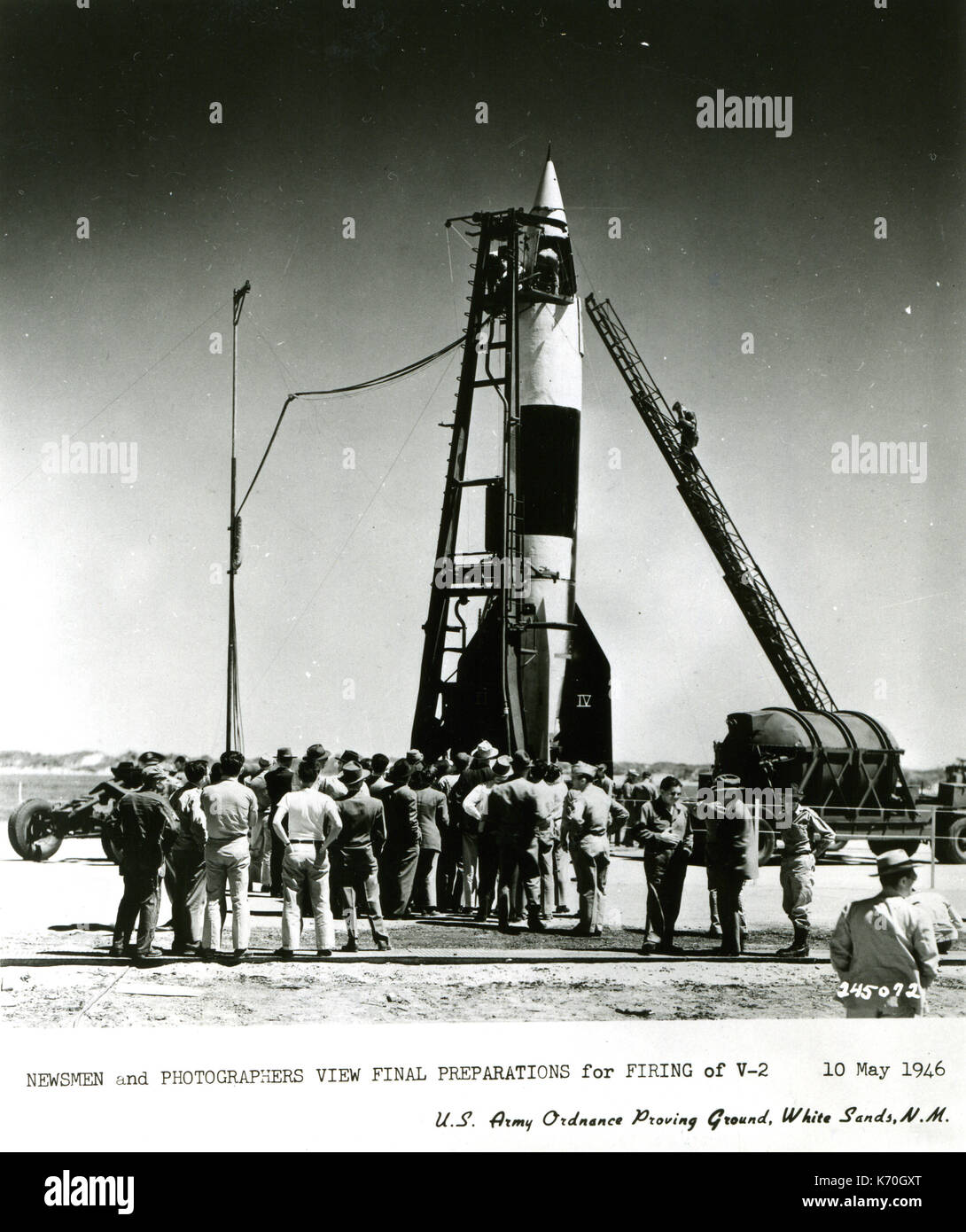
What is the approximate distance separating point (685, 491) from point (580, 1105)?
13.7 m

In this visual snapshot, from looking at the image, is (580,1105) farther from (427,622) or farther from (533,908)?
(427,622)

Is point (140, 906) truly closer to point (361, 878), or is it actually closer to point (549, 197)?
point (361, 878)

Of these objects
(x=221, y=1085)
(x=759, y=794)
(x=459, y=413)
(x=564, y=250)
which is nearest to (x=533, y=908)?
(x=221, y=1085)

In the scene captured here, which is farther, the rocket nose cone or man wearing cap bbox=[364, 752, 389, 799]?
the rocket nose cone

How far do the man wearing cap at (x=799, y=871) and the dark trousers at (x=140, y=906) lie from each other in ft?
17.4

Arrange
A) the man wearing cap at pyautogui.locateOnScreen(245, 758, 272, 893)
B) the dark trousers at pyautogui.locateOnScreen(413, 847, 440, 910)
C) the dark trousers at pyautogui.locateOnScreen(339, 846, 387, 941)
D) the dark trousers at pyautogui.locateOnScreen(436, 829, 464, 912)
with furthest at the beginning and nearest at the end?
1. the man wearing cap at pyautogui.locateOnScreen(245, 758, 272, 893)
2. the dark trousers at pyautogui.locateOnScreen(436, 829, 464, 912)
3. the dark trousers at pyautogui.locateOnScreen(413, 847, 440, 910)
4. the dark trousers at pyautogui.locateOnScreen(339, 846, 387, 941)

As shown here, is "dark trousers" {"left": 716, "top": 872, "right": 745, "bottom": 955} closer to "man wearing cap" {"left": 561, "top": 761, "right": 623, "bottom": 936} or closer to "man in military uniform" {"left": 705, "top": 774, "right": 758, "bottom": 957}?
"man in military uniform" {"left": 705, "top": 774, "right": 758, "bottom": 957}

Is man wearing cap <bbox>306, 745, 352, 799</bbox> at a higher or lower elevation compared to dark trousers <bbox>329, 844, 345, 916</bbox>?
higher

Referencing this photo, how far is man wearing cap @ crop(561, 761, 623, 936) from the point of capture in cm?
1090

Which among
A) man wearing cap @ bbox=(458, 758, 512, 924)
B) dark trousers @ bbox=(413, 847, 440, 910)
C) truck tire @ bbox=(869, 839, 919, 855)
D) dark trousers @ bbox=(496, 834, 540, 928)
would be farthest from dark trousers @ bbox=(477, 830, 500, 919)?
truck tire @ bbox=(869, 839, 919, 855)

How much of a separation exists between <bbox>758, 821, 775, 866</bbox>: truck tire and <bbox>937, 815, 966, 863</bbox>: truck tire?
243 centimetres

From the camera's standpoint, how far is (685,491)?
65.4ft

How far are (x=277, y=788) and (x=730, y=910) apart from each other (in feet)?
15.4

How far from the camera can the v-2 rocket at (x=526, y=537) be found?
16953 millimetres
